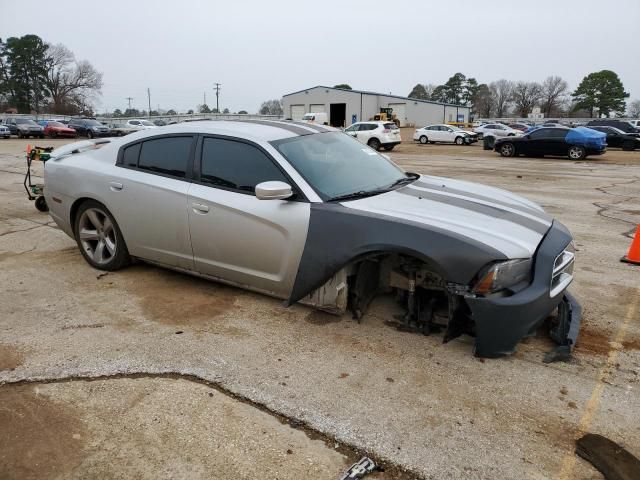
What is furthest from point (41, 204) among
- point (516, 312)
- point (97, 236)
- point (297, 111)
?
point (297, 111)

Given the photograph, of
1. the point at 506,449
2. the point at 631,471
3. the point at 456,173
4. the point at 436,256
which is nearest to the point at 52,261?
the point at 436,256

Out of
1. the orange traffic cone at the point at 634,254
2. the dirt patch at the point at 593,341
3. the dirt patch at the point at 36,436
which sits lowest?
the dirt patch at the point at 36,436

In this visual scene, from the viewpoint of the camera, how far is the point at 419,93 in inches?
4587

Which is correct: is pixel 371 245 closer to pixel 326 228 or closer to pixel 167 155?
pixel 326 228

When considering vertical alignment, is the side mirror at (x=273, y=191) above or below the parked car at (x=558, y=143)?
below

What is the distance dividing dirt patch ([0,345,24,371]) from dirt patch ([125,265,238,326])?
92cm

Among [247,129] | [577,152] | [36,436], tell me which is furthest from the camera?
[577,152]

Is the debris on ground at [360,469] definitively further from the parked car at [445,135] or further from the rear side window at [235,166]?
the parked car at [445,135]

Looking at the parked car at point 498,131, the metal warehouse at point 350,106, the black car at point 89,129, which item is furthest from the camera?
the metal warehouse at point 350,106

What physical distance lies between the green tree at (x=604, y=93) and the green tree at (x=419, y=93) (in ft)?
118

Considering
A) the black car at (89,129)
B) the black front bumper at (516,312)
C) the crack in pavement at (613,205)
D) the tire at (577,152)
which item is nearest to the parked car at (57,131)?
the black car at (89,129)

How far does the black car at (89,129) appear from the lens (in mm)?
35834

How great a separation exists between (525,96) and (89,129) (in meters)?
93.7

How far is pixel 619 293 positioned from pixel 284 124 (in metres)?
3.42
